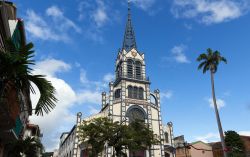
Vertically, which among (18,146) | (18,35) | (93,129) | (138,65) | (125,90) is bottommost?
(18,146)

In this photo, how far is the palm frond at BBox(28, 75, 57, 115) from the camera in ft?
28.5

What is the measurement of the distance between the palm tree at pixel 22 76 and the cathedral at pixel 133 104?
42222 mm

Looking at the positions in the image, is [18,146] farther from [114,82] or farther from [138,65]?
[138,65]

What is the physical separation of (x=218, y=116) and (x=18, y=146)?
86.5ft

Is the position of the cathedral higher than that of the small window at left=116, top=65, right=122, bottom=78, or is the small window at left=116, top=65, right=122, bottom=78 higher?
the small window at left=116, top=65, right=122, bottom=78

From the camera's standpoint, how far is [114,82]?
60.8 metres

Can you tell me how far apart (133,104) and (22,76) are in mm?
47564

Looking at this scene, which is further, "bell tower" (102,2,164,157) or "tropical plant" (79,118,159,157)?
"bell tower" (102,2,164,157)

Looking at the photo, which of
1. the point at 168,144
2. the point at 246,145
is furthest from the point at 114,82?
the point at 246,145

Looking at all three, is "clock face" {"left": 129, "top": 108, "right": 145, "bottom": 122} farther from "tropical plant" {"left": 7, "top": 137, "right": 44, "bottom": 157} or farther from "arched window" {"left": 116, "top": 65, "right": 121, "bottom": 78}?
"tropical plant" {"left": 7, "top": 137, "right": 44, "bottom": 157}

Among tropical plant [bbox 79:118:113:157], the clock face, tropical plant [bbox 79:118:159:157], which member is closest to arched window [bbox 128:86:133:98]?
the clock face

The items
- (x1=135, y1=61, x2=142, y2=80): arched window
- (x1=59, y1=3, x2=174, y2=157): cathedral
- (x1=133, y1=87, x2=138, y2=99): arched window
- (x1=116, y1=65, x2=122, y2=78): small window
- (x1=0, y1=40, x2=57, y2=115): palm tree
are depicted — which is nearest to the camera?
(x1=0, y1=40, x2=57, y2=115): palm tree

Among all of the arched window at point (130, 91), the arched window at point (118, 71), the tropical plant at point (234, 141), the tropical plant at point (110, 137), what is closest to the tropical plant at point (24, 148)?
the tropical plant at point (110, 137)

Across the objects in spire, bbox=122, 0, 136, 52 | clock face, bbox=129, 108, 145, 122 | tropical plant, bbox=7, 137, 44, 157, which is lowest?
tropical plant, bbox=7, 137, 44, 157
